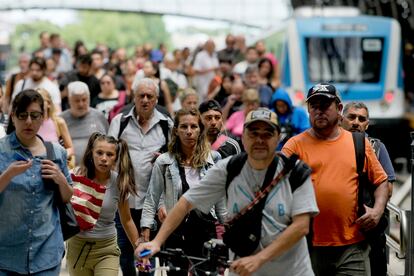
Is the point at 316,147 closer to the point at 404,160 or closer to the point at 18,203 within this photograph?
the point at 18,203

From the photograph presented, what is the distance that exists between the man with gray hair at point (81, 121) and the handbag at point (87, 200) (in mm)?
3226

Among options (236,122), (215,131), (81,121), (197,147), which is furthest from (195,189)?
(236,122)

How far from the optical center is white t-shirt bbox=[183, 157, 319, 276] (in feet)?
19.6

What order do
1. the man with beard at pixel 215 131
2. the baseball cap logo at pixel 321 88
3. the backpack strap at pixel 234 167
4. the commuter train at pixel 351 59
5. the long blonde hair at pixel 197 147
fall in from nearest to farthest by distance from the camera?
1. the backpack strap at pixel 234 167
2. the baseball cap logo at pixel 321 88
3. the long blonde hair at pixel 197 147
4. the man with beard at pixel 215 131
5. the commuter train at pixel 351 59

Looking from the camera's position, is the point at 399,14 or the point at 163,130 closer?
the point at 163,130

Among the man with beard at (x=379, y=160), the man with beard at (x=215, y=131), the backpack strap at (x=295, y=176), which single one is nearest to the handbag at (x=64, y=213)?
the backpack strap at (x=295, y=176)

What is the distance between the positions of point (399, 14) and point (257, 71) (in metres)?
12.3

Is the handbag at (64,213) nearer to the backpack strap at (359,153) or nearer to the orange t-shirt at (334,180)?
the orange t-shirt at (334,180)

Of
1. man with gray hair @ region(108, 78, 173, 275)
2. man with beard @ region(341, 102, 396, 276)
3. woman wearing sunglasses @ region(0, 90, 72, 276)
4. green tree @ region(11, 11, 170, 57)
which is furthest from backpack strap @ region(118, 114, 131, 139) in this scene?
green tree @ region(11, 11, 170, 57)

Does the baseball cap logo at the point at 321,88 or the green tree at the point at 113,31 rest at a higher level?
the baseball cap logo at the point at 321,88

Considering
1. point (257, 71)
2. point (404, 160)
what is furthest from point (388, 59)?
point (257, 71)

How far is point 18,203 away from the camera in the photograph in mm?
6820

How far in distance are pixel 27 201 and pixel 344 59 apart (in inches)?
713

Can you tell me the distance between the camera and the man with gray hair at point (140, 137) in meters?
9.34
